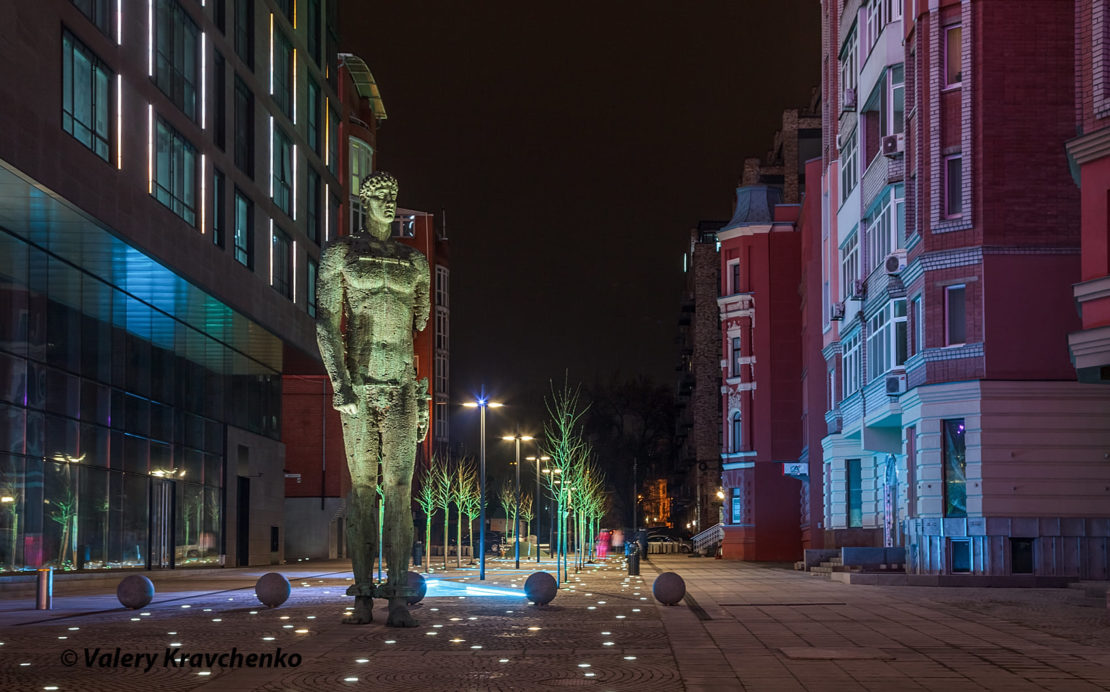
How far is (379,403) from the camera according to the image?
16297mm

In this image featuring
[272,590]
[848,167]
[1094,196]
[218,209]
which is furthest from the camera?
[848,167]

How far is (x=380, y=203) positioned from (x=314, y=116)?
1750 inches

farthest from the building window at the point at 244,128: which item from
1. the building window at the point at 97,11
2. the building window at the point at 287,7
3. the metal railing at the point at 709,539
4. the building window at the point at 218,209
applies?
the metal railing at the point at 709,539

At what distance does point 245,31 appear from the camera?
48.8 metres

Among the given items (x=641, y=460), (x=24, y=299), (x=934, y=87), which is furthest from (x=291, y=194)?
(x=641, y=460)

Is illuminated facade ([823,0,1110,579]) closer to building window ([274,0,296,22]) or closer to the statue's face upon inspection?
the statue's face

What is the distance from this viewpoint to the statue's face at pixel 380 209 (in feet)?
54.8

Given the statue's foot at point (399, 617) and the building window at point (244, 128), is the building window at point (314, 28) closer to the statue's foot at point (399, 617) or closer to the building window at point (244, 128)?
the building window at point (244, 128)

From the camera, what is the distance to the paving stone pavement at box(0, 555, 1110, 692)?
35.6 feet

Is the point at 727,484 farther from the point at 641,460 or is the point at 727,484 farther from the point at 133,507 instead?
the point at 641,460

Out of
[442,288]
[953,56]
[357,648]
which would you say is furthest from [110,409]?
[442,288]

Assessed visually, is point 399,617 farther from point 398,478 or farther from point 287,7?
point 287,7

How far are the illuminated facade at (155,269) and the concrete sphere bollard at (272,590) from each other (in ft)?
38.1

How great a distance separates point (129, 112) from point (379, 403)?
21.8 metres
